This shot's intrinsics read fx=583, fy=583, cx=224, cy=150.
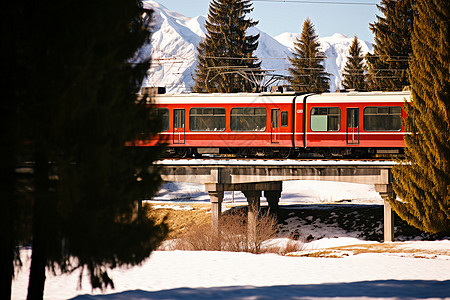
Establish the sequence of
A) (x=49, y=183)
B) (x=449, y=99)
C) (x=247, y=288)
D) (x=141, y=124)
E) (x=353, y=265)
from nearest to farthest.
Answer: (x=49, y=183) → (x=141, y=124) → (x=247, y=288) → (x=353, y=265) → (x=449, y=99)

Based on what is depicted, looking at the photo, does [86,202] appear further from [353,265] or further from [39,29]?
[353,265]

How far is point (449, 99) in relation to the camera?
71.2 feet

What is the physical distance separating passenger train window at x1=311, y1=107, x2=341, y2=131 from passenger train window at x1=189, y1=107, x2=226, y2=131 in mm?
4420

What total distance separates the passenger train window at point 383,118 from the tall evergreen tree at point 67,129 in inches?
773

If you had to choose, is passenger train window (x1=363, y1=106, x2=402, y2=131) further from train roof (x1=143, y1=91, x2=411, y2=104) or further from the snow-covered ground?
the snow-covered ground

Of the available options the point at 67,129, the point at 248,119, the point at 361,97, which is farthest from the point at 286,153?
the point at 67,129

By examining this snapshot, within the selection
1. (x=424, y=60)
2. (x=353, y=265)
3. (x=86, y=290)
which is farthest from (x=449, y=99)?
(x=86, y=290)

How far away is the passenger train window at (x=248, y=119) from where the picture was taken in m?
28.6

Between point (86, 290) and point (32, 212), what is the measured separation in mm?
5922

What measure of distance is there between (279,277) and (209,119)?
13.9 metres

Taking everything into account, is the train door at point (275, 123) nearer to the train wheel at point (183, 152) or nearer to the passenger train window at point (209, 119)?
the passenger train window at point (209, 119)

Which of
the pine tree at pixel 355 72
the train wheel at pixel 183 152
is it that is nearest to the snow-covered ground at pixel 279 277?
the train wheel at pixel 183 152

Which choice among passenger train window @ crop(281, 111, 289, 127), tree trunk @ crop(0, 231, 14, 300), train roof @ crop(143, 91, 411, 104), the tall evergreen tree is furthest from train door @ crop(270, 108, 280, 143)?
tree trunk @ crop(0, 231, 14, 300)

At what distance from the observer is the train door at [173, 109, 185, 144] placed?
95.5 ft
